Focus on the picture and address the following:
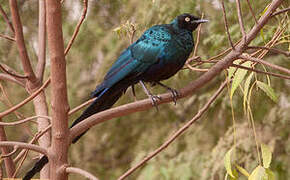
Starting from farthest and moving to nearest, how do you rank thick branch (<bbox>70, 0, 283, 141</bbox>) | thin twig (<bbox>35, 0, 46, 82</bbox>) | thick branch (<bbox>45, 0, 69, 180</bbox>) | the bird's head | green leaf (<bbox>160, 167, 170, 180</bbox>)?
green leaf (<bbox>160, 167, 170, 180</bbox>)
the bird's head
thin twig (<bbox>35, 0, 46, 82</bbox>)
thick branch (<bbox>70, 0, 283, 141</bbox>)
thick branch (<bbox>45, 0, 69, 180</bbox>)

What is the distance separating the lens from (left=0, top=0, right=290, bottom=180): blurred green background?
332 cm

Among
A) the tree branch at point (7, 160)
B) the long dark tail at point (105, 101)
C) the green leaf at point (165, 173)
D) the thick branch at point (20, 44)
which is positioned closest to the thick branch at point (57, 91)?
the long dark tail at point (105, 101)

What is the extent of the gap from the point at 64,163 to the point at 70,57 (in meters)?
2.36

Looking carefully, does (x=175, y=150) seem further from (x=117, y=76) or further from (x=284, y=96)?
(x=117, y=76)

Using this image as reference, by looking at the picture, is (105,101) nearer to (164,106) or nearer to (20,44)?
(20,44)

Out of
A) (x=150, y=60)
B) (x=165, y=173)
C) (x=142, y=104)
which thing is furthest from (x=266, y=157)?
(x=165, y=173)

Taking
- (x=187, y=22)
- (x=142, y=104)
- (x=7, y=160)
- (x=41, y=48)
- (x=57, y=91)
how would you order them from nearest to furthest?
1. (x=57, y=91)
2. (x=142, y=104)
3. (x=7, y=160)
4. (x=41, y=48)
5. (x=187, y=22)

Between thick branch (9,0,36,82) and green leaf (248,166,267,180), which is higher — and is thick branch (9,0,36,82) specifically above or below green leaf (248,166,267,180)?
above

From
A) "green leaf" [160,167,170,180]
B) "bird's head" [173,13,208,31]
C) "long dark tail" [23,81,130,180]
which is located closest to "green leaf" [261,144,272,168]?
"long dark tail" [23,81,130,180]

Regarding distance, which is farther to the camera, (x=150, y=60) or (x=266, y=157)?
(x=150, y=60)

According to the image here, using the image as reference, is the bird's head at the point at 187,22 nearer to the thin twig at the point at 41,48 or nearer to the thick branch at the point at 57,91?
the thin twig at the point at 41,48

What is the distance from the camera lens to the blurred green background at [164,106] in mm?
A: 3318

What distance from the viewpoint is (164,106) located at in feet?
15.5

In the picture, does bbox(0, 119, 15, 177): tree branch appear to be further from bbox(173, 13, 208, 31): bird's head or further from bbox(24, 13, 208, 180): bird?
bbox(173, 13, 208, 31): bird's head
